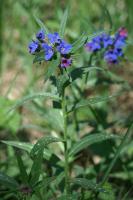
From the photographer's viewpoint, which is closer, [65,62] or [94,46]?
[65,62]

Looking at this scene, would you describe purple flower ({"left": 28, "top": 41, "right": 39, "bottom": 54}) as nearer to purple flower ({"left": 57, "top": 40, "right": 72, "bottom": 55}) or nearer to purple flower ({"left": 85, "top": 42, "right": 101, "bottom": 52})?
purple flower ({"left": 57, "top": 40, "right": 72, "bottom": 55})

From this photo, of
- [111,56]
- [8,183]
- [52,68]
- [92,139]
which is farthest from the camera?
[111,56]

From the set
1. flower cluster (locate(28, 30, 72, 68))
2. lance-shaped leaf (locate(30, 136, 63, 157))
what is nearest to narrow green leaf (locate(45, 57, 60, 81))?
flower cluster (locate(28, 30, 72, 68))

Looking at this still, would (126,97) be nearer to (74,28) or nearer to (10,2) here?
(74,28)

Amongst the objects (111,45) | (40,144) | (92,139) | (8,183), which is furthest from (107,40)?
(8,183)

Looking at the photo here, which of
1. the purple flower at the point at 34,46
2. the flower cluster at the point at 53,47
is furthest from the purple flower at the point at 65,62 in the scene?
the purple flower at the point at 34,46

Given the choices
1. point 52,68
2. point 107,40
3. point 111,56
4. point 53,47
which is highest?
point 107,40

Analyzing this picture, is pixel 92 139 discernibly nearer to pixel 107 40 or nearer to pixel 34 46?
pixel 34 46

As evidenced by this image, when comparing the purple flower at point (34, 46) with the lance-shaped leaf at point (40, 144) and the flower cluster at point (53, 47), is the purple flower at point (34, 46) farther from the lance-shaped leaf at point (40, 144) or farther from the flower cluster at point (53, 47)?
the lance-shaped leaf at point (40, 144)
